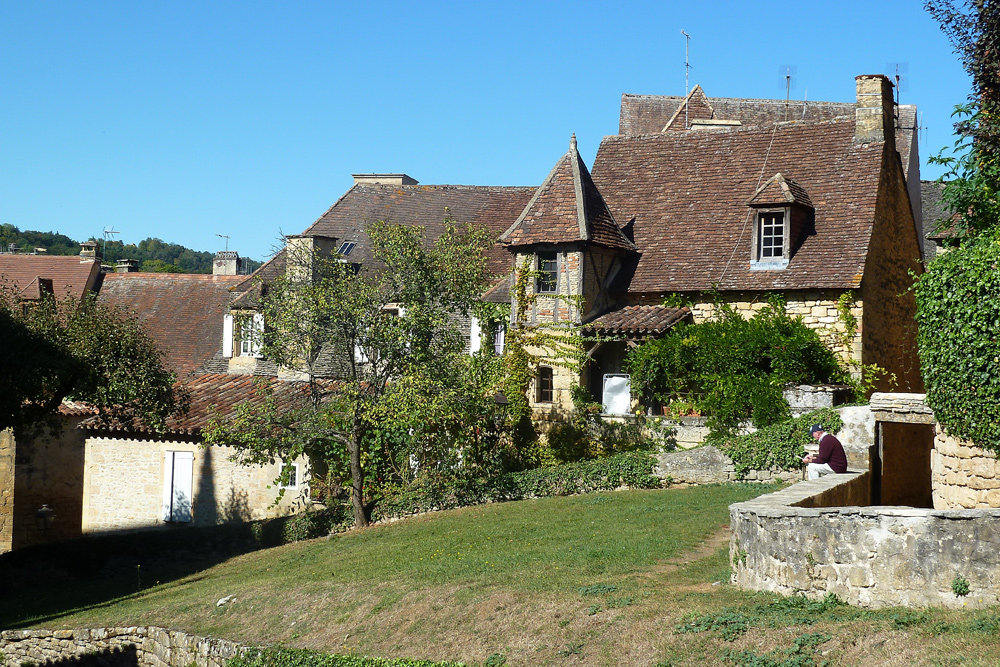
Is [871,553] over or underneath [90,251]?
underneath

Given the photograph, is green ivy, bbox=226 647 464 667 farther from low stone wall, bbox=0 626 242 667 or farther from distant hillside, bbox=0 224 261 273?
distant hillside, bbox=0 224 261 273

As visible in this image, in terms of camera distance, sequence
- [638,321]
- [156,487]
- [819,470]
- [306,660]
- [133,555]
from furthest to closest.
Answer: [156,487] < [638,321] < [133,555] < [819,470] < [306,660]

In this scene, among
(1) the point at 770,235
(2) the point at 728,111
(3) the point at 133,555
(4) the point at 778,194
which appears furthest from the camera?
(2) the point at 728,111

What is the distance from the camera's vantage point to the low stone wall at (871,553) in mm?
8617

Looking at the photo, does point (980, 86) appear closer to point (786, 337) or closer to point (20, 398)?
point (786, 337)

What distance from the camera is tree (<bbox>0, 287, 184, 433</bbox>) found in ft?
63.1

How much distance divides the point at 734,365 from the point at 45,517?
727 inches

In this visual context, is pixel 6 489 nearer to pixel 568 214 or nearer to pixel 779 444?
pixel 568 214

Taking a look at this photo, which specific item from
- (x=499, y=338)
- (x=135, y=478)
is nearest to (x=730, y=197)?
(x=499, y=338)

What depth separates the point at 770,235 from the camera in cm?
2311

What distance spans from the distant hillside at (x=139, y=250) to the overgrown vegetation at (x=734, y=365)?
37793 mm

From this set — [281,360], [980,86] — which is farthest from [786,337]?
[281,360]

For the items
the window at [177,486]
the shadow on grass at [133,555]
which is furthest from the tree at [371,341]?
the window at [177,486]

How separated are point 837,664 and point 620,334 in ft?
50.1
